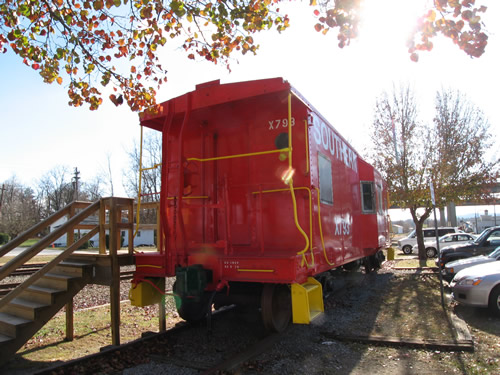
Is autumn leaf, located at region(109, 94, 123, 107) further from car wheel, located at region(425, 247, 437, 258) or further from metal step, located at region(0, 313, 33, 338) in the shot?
car wheel, located at region(425, 247, 437, 258)

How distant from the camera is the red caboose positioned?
4574mm

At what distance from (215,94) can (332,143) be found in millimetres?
2490

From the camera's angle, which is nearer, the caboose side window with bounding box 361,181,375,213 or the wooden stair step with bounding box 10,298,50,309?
the wooden stair step with bounding box 10,298,50,309

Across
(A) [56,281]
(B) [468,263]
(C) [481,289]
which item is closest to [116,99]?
(A) [56,281]

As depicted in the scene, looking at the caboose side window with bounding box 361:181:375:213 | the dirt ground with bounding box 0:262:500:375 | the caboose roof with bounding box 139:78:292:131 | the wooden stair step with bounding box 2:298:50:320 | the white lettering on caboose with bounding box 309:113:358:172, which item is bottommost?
the dirt ground with bounding box 0:262:500:375

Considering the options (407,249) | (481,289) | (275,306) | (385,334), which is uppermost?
(275,306)

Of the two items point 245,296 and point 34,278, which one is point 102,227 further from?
point 245,296

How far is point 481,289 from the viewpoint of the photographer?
664cm

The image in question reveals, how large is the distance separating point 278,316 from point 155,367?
67.2 inches

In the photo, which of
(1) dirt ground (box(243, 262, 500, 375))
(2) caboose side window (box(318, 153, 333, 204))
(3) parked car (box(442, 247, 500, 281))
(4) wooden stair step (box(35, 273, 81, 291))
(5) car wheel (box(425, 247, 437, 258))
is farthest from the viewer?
(5) car wheel (box(425, 247, 437, 258))

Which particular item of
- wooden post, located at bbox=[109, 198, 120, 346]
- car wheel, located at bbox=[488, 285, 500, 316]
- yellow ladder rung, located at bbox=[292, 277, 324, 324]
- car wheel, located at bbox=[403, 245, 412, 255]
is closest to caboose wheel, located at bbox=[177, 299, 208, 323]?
wooden post, located at bbox=[109, 198, 120, 346]

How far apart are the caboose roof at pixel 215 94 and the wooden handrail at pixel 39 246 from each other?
1.67 m

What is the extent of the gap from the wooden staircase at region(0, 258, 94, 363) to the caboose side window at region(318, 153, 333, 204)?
3748mm

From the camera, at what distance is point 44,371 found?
399 cm
